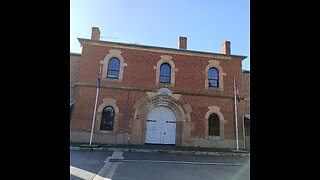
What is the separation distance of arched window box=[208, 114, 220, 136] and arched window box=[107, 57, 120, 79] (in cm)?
817

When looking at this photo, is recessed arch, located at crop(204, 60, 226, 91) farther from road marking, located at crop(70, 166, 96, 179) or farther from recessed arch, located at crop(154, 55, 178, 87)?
road marking, located at crop(70, 166, 96, 179)

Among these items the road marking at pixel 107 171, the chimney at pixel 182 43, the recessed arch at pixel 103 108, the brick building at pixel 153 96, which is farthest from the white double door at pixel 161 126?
the road marking at pixel 107 171

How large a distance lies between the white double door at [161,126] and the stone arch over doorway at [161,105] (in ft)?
1.09

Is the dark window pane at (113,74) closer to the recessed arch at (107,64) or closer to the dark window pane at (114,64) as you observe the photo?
the recessed arch at (107,64)

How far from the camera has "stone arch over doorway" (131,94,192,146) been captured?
16.0 m

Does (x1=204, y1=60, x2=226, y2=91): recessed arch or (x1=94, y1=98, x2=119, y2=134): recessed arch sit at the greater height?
(x1=204, y1=60, x2=226, y2=91): recessed arch

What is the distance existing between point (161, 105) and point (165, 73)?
268cm

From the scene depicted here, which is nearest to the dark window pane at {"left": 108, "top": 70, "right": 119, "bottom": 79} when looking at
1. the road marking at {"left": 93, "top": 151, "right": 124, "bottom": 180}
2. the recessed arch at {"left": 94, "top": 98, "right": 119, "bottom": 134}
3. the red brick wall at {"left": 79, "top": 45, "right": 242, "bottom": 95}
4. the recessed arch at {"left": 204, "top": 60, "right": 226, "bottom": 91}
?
the red brick wall at {"left": 79, "top": 45, "right": 242, "bottom": 95}
